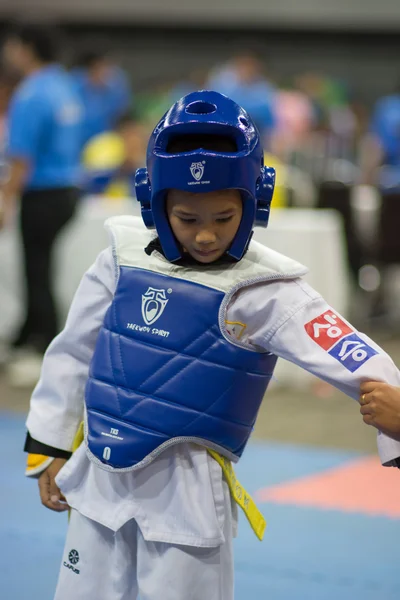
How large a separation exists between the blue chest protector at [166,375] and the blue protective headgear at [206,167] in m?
0.11

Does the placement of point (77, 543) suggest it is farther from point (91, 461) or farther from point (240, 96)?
point (240, 96)

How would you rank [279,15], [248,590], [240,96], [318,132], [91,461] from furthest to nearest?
1. [279,15]
2. [318,132]
3. [240,96]
4. [248,590]
5. [91,461]

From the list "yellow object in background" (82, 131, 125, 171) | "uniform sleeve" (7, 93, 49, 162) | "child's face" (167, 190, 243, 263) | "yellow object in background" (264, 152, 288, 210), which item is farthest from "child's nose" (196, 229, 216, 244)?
"yellow object in background" (82, 131, 125, 171)

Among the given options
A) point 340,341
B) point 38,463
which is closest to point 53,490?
point 38,463

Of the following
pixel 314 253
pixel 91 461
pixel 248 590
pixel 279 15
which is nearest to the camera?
pixel 91 461

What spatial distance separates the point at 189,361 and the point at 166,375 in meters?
0.06

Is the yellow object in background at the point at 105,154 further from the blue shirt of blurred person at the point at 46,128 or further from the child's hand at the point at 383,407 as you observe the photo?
the child's hand at the point at 383,407

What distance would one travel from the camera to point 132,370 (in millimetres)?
2096

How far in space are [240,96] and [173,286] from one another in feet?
25.5

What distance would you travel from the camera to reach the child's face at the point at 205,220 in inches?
80.0

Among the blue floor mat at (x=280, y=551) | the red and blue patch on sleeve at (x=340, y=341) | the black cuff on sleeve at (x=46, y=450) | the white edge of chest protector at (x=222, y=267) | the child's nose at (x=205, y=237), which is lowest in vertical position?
the blue floor mat at (x=280, y=551)

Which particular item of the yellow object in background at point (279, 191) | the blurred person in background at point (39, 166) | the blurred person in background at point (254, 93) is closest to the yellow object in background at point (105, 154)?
the yellow object in background at point (279, 191)

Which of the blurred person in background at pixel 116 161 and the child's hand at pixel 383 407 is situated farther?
the blurred person in background at pixel 116 161

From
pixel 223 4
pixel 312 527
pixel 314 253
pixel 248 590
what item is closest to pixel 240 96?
pixel 314 253
